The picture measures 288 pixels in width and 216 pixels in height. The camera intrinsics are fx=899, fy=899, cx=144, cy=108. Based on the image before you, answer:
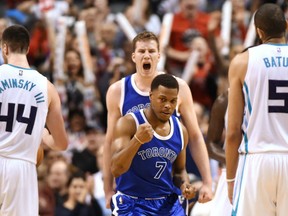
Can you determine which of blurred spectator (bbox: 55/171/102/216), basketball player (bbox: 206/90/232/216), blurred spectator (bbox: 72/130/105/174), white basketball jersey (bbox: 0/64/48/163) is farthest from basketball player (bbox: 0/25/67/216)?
blurred spectator (bbox: 72/130/105/174)

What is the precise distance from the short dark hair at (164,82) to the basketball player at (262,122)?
784 millimetres

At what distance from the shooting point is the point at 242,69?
290 inches

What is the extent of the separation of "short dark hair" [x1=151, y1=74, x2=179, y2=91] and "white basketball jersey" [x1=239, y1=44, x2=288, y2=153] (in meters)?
0.92

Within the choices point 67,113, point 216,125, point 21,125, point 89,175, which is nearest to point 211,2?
point 67,113

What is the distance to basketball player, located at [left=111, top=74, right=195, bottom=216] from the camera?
26.4 ft

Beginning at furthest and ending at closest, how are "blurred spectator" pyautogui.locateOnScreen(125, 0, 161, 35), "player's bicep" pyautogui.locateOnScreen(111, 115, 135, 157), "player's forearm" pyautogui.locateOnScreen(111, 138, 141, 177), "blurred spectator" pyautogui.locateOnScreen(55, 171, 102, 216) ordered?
"blurred spectator" pyautogui.locateOnScreen(125, 0, 161, 35) → "blurred spectator" pyautogui.locateOnScreen(55, 171, 102, 216) → "player's bicep" pyautogui.locateOnScreen(111, 115, 135, 157) → "player's forearm" pyautogui.locateOnScreen(111, 138, 141, 177)

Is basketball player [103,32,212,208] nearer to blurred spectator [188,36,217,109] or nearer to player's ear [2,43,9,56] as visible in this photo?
player's ear [2,43,9,56]

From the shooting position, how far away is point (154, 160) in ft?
27.0

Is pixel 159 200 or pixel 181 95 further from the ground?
pixel 181 95

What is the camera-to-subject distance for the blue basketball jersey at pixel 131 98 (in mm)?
8695

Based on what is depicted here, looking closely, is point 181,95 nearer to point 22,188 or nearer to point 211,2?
point 22,188

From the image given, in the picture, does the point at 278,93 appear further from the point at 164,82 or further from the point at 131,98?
the point at 131,98

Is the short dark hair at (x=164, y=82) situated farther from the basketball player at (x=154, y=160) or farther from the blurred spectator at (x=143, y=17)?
the blurred spectator at (x=143, y=17)

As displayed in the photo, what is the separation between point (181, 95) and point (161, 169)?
900 mm
